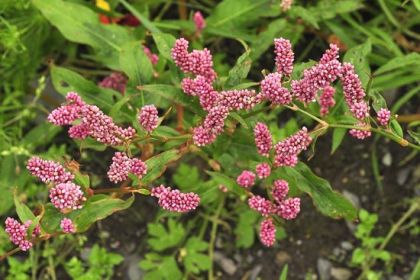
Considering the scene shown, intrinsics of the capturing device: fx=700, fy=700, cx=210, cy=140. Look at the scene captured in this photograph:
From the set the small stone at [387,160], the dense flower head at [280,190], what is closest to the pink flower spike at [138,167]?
the dense flower head at [280,190]

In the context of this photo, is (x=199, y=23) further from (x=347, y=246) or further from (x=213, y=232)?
(x=347, y=246)

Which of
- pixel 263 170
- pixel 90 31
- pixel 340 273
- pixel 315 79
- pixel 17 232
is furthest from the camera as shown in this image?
pixel 340 273

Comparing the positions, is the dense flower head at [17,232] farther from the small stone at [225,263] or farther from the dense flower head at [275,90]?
the small stone at [225,263]

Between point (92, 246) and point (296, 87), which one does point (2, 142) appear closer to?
point (92, 246)

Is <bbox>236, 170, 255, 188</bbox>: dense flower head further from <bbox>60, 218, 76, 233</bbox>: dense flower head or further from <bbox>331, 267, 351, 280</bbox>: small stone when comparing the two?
<bbox>331, 267, 351, 280</bbox>: small stone

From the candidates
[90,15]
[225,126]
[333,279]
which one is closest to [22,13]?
[90,15]

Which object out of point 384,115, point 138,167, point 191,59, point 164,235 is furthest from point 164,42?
point 164,235
